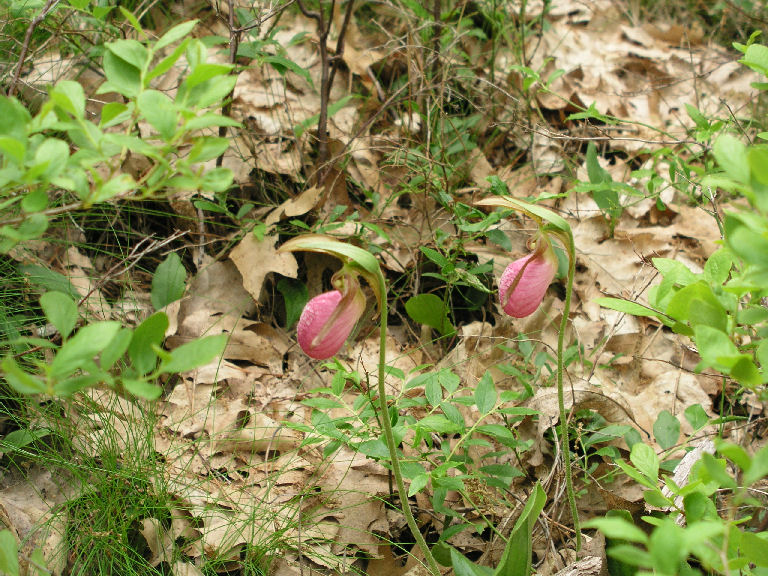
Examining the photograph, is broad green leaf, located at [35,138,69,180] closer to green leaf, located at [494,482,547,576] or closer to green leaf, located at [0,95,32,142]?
green leaf, located at [0,95,32,142]

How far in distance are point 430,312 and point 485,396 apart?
1.89 feet

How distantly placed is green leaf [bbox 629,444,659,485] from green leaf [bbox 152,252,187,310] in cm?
138

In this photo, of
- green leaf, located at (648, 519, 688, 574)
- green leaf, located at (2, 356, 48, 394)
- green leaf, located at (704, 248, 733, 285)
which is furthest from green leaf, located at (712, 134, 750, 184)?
green leaf, located at (2, 356, 48, 394)

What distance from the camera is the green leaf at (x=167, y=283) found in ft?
6.46

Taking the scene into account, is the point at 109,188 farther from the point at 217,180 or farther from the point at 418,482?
the point at 418,482

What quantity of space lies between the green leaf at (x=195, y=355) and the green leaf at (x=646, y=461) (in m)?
0.79

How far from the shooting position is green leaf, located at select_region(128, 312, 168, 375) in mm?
902

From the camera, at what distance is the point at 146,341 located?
912mm

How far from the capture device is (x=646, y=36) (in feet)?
11.8

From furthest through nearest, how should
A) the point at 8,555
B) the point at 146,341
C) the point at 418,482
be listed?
the point at 418,482 → the point at 8,555 → the point at 146,341

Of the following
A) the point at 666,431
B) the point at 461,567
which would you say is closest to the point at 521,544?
the point at 461,567

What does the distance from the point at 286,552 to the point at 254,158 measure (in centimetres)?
132

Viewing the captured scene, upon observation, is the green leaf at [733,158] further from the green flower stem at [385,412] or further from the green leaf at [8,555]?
the green leaf at [8,555]

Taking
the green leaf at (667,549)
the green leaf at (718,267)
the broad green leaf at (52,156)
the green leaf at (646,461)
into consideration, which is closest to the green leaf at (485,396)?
the green leaf at (646,461)
